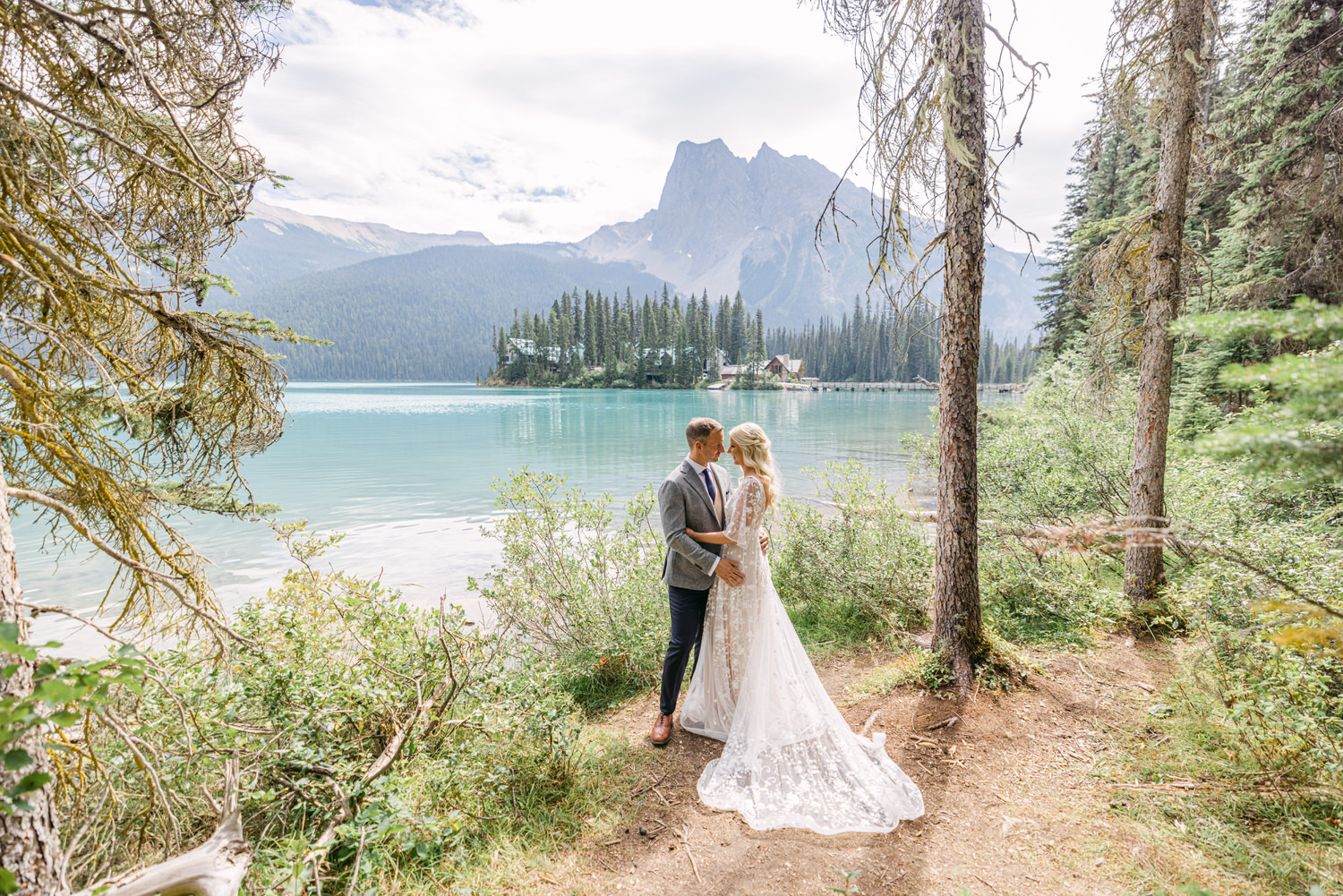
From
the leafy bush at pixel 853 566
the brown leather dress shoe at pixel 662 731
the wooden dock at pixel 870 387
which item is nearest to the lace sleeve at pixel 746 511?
the brown leather dress shoe at pixel 662 731

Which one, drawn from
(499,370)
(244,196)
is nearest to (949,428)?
(244,196)

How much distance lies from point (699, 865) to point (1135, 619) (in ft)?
17.5

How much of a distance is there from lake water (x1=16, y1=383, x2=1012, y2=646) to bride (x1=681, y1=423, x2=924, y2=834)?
2.41m

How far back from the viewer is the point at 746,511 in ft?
13.7

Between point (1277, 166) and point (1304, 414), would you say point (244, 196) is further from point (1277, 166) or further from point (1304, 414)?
point (1277, 166)

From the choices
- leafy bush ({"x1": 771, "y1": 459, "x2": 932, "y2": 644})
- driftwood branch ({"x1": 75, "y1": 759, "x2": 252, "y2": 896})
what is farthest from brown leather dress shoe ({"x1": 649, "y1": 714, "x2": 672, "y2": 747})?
leafy bush ({"x1": 771, "y1": 459, "x2": 932, "y2": 644})

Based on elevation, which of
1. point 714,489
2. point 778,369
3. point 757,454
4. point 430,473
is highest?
point 778,369

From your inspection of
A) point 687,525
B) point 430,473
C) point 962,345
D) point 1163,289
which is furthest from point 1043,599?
point 430,473

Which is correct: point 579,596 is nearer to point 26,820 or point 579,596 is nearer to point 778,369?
point 26,820

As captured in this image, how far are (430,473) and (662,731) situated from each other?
68.5 feet

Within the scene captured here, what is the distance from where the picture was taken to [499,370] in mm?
102062

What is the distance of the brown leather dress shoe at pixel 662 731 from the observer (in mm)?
4336

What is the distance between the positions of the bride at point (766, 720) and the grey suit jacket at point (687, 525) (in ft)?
0.32

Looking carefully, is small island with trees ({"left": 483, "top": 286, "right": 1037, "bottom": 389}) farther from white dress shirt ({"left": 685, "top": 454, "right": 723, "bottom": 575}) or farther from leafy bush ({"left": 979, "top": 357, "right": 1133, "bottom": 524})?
white dress shirt ({"left": 685, "top": 454, "right": 723, "bottom": 575})
